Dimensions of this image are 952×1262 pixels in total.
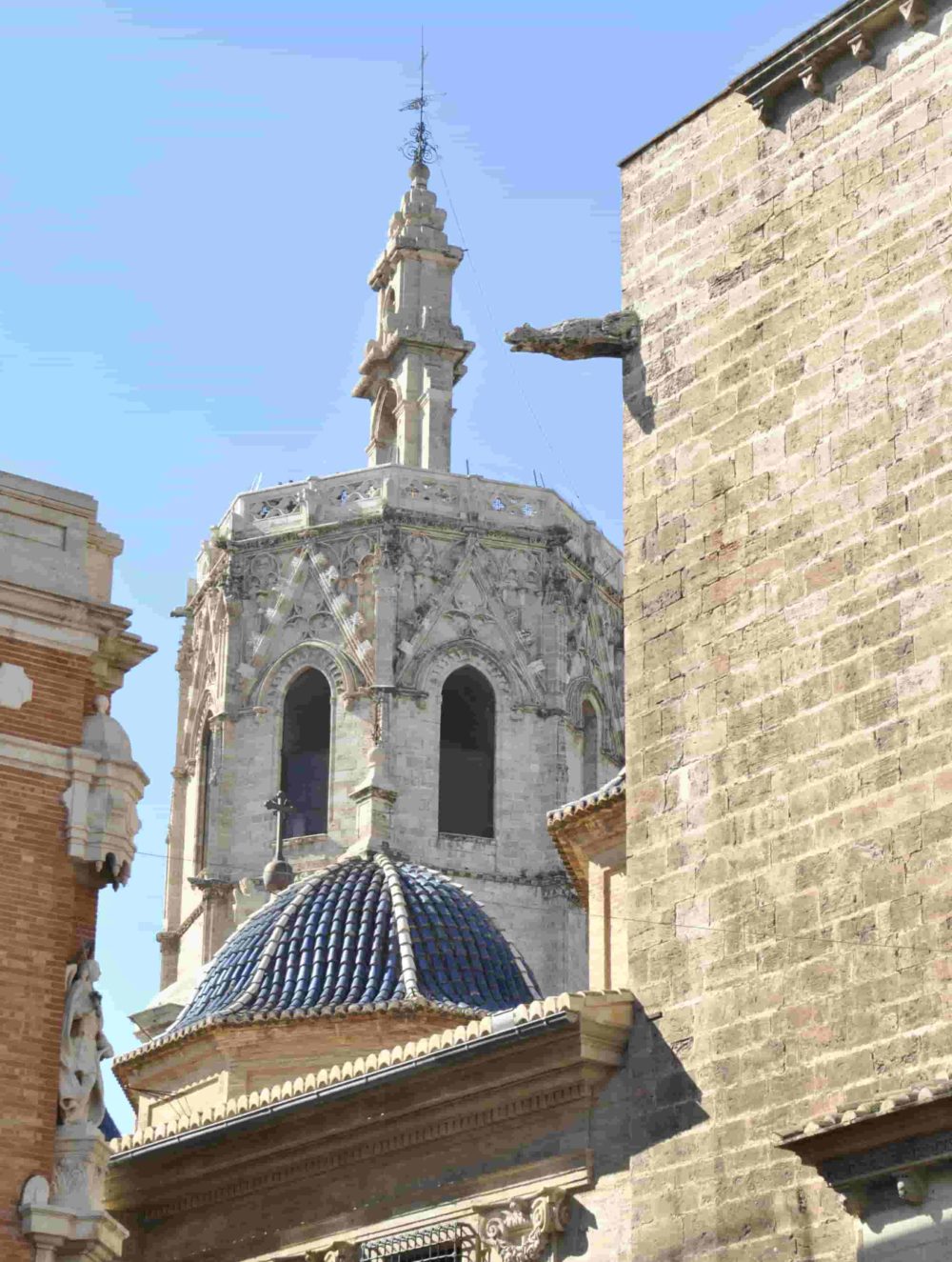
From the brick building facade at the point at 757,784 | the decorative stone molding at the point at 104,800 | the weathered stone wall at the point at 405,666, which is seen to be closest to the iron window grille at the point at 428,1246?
the brick building facade at the point at 757,784

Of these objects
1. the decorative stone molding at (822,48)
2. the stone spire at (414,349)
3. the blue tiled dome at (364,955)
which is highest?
the stone spire at (414,349)

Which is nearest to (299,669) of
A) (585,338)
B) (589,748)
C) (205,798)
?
(205,798)

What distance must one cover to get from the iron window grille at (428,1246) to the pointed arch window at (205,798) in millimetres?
32486

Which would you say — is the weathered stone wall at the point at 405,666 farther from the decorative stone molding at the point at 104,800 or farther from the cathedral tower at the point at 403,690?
the decorative stone molding at the point at 104,800

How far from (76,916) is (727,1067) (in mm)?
4129

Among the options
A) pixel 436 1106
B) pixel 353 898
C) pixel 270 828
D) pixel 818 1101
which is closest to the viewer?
pixel 818 1101

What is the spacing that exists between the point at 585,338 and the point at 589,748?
114 feet

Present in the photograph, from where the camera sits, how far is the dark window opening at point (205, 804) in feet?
168

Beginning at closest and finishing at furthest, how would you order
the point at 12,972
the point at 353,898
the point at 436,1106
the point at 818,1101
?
the point at 818,1101, the point at 12,972, the point at 436,1106, the point at 353,898

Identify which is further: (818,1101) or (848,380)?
(848,380)

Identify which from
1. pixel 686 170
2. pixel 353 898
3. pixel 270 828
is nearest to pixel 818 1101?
pixel 686 170

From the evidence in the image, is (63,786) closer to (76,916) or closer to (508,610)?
(76,916)

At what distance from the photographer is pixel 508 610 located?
172 feet

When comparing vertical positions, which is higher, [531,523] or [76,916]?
[531,523]
